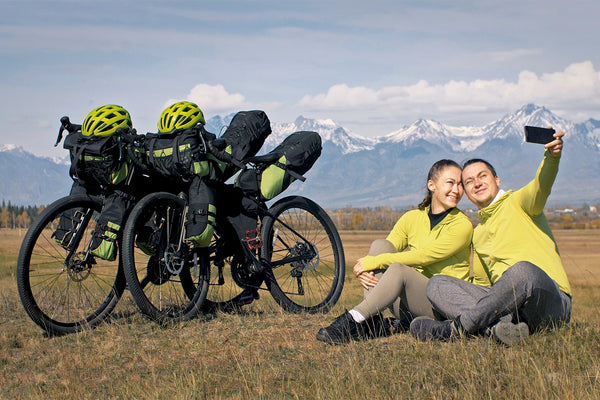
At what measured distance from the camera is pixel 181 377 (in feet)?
14.5

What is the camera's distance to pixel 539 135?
4852mm

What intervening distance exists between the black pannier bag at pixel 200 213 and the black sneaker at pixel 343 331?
62.3 inches

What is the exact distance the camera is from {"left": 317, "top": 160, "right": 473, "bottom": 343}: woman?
5406mm

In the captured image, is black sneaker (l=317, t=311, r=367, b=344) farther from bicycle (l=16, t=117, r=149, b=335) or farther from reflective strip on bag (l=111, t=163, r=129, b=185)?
reflective strip on bag (l=111, t=163, r=129, b=185)

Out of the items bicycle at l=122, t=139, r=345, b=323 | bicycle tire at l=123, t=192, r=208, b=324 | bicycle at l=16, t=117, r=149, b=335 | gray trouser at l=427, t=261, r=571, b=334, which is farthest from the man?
bicycle at l=16, t=117, r=149, b=335

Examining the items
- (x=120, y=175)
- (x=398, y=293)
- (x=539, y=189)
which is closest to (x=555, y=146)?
(x=539, y=189)

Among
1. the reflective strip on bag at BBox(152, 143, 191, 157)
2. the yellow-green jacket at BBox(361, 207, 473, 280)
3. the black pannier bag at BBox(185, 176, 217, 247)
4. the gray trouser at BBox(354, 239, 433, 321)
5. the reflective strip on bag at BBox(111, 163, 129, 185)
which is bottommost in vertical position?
the gray trouser at BBox(354, 239, 433, 321)

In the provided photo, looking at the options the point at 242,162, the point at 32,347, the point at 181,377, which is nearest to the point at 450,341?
the point at 181,377

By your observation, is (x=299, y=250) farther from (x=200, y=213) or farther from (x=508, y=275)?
(x=508, y=275)

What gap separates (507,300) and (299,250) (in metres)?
3.03

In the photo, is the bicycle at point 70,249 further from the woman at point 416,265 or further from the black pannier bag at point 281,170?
the woman at point 416,265

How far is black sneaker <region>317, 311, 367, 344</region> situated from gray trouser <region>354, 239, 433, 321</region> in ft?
0.37

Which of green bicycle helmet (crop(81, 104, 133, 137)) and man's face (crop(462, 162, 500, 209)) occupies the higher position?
green bicycle helmet (crop(81, 104, 133, 137))

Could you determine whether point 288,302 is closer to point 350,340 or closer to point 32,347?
point 350,340
